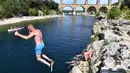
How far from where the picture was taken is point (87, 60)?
26250mm

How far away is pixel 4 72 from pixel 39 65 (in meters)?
4.88

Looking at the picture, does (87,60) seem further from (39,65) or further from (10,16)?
(10,16)

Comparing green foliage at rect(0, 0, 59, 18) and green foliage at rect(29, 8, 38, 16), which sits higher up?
green foliage at rect(0, 0, 59, 18)

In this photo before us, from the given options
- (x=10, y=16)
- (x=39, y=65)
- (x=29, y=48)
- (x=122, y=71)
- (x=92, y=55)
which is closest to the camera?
(x=122, y=71)

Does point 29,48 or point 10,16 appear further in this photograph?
point 10,16

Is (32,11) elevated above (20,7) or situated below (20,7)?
below

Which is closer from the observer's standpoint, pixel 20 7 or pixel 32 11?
pixel 20 7

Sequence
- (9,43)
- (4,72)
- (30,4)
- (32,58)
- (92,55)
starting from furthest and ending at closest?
(30,4) < (9,43) < (32,58) < (4,72) < (92,55)

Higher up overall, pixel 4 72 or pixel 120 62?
pixel 120 62

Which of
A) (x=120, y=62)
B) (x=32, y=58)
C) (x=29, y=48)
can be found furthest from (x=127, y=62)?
(x=29, y=48)

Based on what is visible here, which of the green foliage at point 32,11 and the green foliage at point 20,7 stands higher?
the green foliage at point 20,7

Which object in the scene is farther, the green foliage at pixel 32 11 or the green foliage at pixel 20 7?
the green foliage at pixel 32 11

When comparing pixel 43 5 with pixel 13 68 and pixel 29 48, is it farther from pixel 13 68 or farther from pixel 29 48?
pixel 13 68

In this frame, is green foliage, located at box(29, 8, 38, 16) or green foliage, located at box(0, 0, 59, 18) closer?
green foliage, located at box(0, 0, 59, 18)
